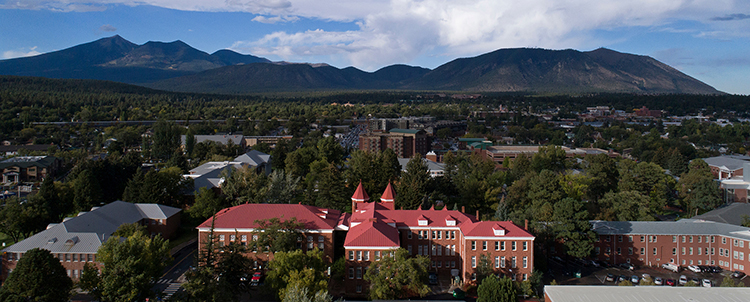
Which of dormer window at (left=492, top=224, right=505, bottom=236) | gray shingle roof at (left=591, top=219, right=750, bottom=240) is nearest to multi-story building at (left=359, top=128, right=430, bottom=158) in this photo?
gray shingle roof at (left=591, top=219, right=750, bottom=240)

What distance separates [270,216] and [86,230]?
1456 cm

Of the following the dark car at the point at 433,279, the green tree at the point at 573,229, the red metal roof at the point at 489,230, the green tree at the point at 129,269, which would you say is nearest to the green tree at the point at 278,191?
the dark car at the point at 433,279

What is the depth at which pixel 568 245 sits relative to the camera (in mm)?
45125

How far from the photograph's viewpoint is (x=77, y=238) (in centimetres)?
4100

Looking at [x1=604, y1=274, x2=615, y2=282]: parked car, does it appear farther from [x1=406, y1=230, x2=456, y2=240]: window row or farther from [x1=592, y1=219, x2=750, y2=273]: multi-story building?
[x1=406, y1=230, x2=456, y2=240]: window row

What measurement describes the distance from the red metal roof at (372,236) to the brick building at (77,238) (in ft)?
61.9

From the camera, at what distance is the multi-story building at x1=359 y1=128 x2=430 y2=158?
118625 mm

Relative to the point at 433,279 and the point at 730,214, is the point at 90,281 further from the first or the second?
the point at 730,214

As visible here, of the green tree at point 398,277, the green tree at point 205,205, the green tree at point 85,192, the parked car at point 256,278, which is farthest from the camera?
the green tree at point 85,192

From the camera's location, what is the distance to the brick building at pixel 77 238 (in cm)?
4009

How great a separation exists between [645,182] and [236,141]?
80.1 metres

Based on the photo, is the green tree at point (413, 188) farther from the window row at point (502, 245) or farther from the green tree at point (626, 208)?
the green tree at point (626, 208)

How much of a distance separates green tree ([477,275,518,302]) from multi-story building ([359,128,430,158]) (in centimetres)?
8314

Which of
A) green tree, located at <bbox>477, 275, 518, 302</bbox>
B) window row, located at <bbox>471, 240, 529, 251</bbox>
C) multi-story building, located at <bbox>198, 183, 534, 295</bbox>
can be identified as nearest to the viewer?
green tree, located at <bbox>477, 275, 518, 302</bbox>
